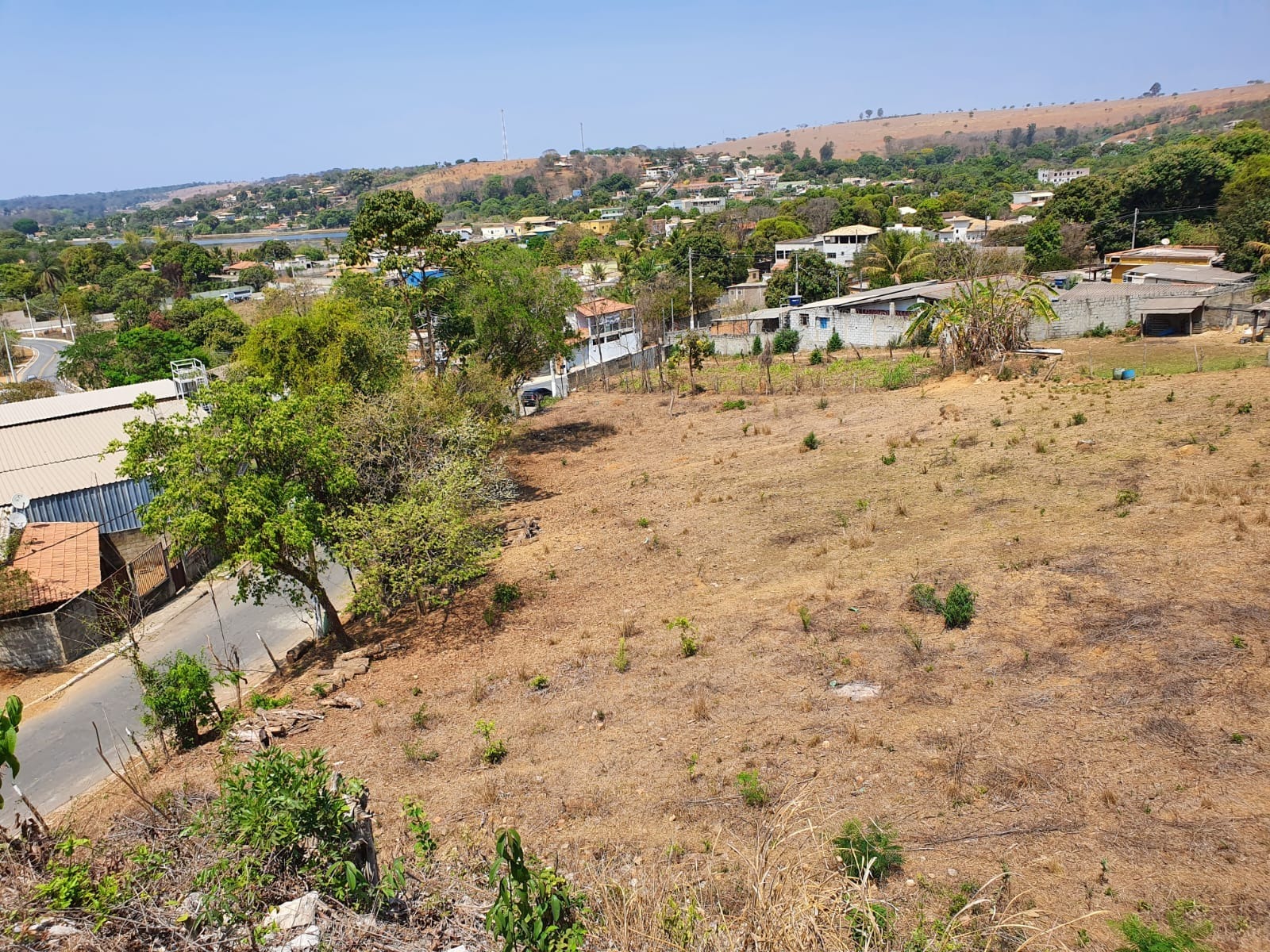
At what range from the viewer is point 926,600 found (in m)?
12.3

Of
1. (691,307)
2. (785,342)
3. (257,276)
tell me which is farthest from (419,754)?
(257,276)

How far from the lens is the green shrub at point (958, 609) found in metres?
11.7

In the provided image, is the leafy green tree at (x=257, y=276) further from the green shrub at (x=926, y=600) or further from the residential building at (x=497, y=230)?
the green shrub at (x=926, y=600)

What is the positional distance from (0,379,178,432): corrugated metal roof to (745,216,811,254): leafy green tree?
187 ft

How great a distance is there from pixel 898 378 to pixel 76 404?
2623cm

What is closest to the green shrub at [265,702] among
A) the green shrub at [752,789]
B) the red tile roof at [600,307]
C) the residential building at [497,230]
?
the green shrub at [752,789]

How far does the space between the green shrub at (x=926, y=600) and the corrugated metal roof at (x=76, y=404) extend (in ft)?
68.5

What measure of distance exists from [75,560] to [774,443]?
54.9 ft

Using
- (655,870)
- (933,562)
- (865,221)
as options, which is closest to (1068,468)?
(933,562)

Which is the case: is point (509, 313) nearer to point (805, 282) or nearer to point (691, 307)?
point (691, 307)

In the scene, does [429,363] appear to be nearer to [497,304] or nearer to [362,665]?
[497,304]

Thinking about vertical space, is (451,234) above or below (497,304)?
above

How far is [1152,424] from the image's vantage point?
17922mm

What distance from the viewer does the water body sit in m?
170
